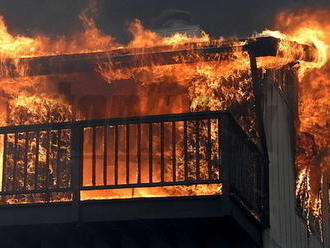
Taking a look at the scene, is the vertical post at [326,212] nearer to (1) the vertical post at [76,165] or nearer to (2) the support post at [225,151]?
(2) the support post at [225,151]

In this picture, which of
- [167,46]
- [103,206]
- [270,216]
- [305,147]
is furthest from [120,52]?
[305,147]

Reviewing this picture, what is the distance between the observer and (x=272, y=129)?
12406 millimetres

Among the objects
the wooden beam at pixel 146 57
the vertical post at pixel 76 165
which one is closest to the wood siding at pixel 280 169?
the wooden beam at pixel 146 57

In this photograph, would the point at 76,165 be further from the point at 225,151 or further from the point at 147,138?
the point at 225,151

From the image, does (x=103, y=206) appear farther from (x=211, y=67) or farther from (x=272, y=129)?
(x=272, y=129)

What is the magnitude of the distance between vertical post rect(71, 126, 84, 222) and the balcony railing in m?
0.01

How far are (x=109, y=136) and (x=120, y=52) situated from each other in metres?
1.19

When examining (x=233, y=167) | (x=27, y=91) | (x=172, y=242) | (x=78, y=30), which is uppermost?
(x=78, y=30)

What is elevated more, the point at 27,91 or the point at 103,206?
the point at 27,91

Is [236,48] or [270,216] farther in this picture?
[270,216]

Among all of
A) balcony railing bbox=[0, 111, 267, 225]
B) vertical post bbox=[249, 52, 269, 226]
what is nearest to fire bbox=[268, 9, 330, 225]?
Answer: vertical post bbox=[249, 52, 269, 226]

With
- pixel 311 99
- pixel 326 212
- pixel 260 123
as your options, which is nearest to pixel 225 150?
pixel 260 123

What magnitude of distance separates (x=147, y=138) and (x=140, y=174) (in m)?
1.28

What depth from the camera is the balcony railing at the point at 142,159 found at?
9.88m
